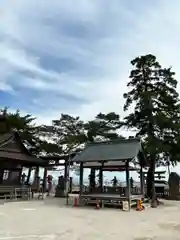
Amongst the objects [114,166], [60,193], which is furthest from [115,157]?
[60,193]

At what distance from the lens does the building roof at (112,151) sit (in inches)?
648

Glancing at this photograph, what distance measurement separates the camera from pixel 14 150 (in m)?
20.6

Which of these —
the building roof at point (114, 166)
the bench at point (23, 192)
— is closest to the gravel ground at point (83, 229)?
the building roof at point (114, 166)

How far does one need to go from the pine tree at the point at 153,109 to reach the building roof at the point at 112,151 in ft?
4.48

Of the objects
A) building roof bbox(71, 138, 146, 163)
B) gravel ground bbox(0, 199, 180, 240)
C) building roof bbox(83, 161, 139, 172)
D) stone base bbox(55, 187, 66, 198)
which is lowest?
gravel ground bbox(0, 199, 180, 240)

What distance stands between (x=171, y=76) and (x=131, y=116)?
13.0ft

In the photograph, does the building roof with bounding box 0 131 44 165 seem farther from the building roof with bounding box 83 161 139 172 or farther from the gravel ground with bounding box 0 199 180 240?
the gravel ground with bounding box 0 199 180 240

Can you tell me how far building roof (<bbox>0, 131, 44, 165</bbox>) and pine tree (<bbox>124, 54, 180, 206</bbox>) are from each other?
25.3 ft

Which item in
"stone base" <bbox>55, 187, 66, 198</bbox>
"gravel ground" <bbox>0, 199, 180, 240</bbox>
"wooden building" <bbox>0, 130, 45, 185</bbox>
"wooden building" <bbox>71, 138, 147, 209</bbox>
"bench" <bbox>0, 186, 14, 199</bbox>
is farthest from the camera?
"stone base" <bbox>55, 187, 66, 198</bbox>

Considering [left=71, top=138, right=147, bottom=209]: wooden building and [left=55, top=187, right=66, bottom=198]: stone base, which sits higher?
[left=71, top=138, right=147, bottom=209]: wooden building

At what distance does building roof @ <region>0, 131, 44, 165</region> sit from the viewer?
64.1ft

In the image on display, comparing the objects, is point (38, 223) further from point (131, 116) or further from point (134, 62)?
point (134, 62)

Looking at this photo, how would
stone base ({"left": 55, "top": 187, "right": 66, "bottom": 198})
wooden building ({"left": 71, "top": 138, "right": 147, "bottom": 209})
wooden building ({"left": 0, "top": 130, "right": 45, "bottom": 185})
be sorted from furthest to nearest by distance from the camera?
1. stone base ({"left": 55, "top": 187, "right": 66, "bottom": 198})
2. wooden building ({"left": 0, "top": 130, "right": 45, "bottom": 185})
3. wooden building ({"left": 71, "top": 138, "right": 147, "bottom": 209})

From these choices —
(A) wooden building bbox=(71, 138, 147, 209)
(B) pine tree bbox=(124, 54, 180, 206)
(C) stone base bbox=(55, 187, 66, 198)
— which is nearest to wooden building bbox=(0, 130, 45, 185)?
(C) stone base bbox=(55, 187, 66, 198)
